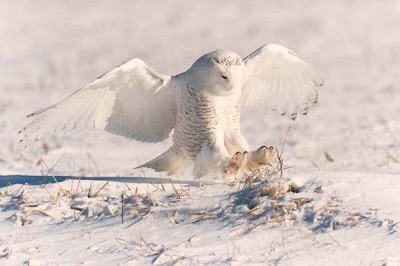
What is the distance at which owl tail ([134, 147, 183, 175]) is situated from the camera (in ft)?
21.7

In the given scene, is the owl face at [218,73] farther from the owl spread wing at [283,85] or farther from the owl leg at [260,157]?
the owl spread wing at [283,85]

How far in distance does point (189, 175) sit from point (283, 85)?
109 centimetres

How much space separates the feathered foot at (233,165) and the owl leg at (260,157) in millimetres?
58

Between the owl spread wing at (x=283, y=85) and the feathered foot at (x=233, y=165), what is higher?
the owl spread wing at (x=283, y=85)

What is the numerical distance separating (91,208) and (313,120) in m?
6.58

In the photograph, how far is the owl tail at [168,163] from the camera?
6621 millimetres

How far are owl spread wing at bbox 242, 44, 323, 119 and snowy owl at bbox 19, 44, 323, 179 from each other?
0.02 meters

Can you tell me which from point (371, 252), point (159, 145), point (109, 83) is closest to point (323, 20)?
point (159, 145)

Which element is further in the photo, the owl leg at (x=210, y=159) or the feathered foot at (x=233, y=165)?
the owl leg at (x=210, y=159)

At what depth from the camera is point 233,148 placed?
251 inches

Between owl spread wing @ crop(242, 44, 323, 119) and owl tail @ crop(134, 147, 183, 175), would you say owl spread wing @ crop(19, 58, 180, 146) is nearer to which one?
owl tail @ crop(134, 147, 183, 175)

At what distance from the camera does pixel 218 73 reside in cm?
599

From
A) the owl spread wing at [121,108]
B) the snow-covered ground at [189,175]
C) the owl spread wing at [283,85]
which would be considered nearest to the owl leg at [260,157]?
the snow-covered ground at [189,175]

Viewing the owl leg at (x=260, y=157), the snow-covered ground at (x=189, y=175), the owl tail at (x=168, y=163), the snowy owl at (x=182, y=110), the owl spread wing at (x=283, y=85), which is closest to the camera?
the snow-covered ground at (x=189, y=175)
